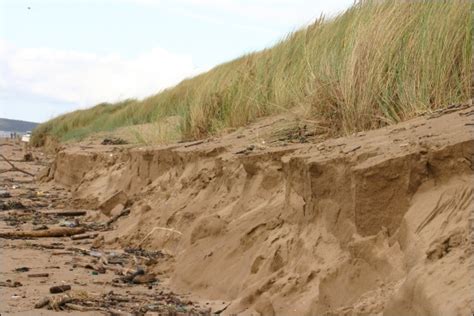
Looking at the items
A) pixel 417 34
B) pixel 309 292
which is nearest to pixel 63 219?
pixel 417 34

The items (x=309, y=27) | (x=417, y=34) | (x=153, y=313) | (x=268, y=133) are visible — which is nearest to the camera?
(x=153, y=313)

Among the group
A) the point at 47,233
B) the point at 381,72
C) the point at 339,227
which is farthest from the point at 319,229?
the point at 47,233

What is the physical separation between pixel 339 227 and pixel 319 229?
22 cm

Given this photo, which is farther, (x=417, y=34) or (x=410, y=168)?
(x=417, y=34)

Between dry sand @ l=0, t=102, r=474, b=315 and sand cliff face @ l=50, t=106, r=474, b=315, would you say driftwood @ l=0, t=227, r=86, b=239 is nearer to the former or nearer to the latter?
dry sand @ l=0, t=102, r=474, b=315

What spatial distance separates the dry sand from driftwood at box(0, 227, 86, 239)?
0.91 ft

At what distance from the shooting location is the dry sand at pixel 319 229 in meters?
3.20

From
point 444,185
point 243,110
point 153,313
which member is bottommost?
point 153,313

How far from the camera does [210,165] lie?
6688 mm

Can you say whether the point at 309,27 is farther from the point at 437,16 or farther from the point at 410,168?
the point at 410,168

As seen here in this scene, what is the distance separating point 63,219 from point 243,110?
7.11 ft

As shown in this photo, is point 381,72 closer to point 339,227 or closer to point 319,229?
point 319,229

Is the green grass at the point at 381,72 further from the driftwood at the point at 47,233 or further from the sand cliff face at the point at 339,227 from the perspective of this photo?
the driftwood at the point at 47,233

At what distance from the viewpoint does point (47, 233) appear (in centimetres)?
704
